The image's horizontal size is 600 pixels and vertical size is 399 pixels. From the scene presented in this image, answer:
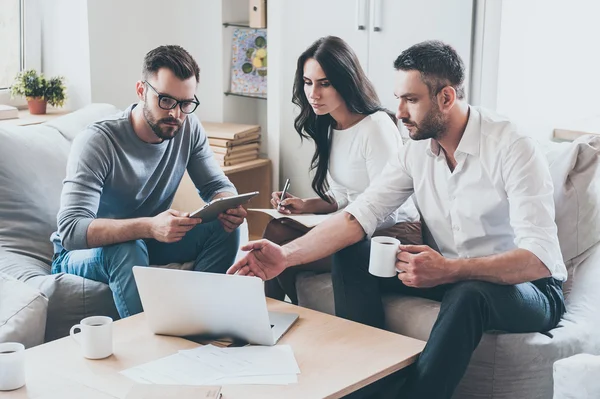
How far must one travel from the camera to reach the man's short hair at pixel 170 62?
259 cm

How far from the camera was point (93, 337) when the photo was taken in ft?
6.11

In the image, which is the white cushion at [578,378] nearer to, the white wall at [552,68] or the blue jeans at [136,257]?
the blue jeans at [136,257]

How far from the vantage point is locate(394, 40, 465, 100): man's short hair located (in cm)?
230

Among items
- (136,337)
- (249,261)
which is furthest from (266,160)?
(136,337)

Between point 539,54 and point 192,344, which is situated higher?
point 539,54

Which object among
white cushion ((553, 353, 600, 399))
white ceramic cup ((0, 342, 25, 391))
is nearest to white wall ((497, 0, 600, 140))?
white cushion ((553, 353, 600, 399))

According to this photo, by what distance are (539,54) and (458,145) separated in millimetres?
1218

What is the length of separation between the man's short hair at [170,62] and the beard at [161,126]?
0.39 ft

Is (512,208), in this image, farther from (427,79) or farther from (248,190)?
(248,190)

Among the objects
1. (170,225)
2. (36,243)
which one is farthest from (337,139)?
(36,243)

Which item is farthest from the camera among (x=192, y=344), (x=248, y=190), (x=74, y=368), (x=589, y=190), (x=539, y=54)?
(x=248, y=190)

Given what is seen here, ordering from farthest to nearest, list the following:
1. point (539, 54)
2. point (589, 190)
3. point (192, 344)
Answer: point (539, 54) < point (589, 190) < point (192, 344)

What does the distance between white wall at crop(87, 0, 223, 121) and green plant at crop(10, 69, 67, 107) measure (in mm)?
165

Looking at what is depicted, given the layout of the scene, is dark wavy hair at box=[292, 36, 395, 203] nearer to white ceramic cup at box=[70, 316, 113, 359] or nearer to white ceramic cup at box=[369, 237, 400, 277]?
white ceramic cup at box=[369, 237, 400, 277]
